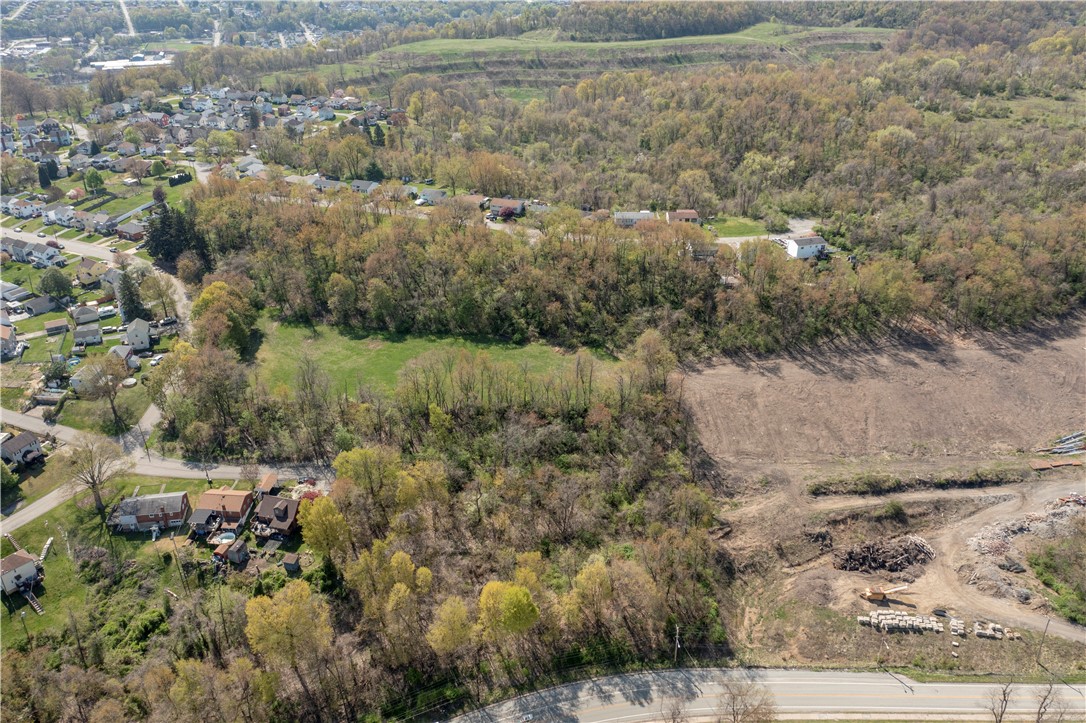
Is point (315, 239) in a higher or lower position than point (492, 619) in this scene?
higher

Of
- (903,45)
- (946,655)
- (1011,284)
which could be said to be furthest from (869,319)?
(903,45)

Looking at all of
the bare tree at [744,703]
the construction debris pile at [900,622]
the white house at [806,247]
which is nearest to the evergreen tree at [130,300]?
the bare tree at [744,703]

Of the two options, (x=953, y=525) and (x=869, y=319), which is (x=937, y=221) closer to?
(x=869, y=319)

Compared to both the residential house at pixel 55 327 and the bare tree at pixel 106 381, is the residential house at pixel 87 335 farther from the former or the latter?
the bare tree at pixel 106 381

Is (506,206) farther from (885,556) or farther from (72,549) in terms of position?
(885,556)

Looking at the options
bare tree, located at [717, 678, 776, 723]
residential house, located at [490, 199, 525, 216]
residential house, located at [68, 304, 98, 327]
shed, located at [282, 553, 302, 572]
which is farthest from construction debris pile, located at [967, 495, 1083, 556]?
residential house, located at [68, 304, 98, 327]

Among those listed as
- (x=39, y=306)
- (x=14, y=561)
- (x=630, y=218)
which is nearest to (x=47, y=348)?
(x=39, y=306)
